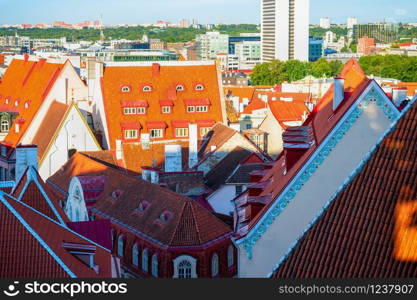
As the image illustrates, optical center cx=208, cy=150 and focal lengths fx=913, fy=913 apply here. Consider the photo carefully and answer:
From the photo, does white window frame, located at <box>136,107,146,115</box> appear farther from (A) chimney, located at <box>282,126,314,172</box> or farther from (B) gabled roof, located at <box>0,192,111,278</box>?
(B) gabled roof, located at <box>0,192,111,278</box>

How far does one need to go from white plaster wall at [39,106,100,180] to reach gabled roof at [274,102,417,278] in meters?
46.4

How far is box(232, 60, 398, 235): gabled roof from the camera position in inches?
998

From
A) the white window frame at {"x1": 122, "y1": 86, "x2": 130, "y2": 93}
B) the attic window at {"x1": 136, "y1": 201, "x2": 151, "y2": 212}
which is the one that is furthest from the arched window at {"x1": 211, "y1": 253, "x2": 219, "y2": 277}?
the white window frame at {"x1": 122, "y1": 86, "x2": 130, "y2": 93}

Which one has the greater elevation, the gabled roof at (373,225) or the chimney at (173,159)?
the gabled roof at (373,225)

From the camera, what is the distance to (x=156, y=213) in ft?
138

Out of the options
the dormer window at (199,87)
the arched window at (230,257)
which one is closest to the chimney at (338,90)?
the arched window at (230,257)

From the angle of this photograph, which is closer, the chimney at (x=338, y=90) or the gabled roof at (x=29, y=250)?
the gabled roof at (x=29, y=250)

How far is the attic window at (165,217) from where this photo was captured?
4100 cm

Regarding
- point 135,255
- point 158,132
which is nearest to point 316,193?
point 135,255

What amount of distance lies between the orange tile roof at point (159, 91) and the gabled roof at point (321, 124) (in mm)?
37049

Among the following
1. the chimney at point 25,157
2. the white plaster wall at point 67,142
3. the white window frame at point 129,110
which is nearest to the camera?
the chimney at point 25,157

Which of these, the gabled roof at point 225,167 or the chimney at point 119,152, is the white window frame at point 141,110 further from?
the gabled roof at point 225,167

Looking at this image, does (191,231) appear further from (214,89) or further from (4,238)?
(214,89)

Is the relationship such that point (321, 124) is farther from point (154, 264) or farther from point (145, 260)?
point (145, 260)
